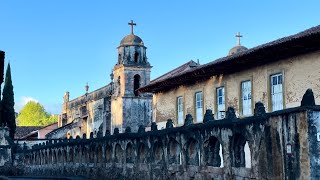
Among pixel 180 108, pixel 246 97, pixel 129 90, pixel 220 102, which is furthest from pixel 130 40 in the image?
pixel 246 97

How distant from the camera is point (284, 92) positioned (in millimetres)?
21203

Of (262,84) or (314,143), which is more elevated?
(262,84)

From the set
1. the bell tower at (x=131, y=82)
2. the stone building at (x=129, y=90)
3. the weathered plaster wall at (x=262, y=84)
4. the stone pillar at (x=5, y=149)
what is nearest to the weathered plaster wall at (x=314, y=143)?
the weathered plaster wall at (x=262, y=84)

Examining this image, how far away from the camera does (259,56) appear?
71.5 ft

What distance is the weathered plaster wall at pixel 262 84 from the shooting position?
19812mm

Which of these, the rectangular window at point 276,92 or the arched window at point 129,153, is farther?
the arched window at point 129,153

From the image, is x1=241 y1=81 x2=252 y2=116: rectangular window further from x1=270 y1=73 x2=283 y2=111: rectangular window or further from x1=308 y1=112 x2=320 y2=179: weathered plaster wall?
x1=308 y1=112 x2=320 y2=179: weathered plaster wall

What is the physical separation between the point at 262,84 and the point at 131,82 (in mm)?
31199

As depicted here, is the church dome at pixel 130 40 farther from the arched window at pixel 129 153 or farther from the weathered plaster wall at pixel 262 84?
the arched window at pixel 129 153

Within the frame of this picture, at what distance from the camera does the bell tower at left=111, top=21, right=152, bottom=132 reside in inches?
2057

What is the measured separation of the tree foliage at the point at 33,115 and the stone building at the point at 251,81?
292 feet

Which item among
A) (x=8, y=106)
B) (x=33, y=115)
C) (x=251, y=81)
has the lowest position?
(x=251, y=81)

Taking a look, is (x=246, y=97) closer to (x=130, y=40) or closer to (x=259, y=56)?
(x=259, y=56)

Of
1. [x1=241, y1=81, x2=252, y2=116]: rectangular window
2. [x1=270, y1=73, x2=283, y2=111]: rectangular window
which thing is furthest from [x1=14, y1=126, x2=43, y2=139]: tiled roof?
[x1=270, y1=73, x2=283, y2=111]: rectangular window
